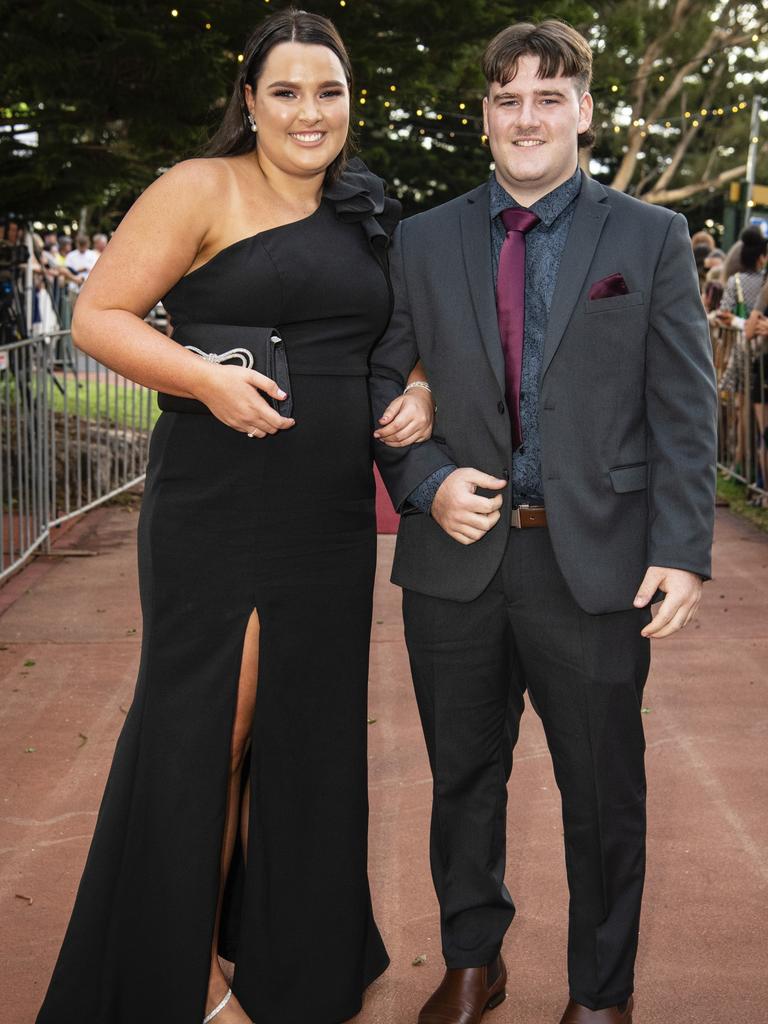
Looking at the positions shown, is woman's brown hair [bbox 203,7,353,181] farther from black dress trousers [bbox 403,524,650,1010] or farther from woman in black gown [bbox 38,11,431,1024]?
black dress trousers [bbox 403,524,650,1010]

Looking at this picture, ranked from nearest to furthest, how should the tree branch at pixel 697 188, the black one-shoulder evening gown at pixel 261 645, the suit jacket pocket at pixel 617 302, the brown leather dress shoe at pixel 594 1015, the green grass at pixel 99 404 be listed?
the suit jacket pocket at pixel 617 302 → the black one-shoulder evening gown at pixel 261 645 → the brown leather dress shoe at pixel 594 1015 → the green grass at pixel 99 404 → the tree branch at pixel 697 188

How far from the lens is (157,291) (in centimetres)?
291

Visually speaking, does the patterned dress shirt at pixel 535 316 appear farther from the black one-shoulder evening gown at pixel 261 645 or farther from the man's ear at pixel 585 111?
the black one-shoulder evening gown at pixel 261 645

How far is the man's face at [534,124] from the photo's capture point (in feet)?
9.78

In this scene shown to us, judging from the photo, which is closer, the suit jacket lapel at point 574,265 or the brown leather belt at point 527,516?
the suit jacket lapel at point 574,265

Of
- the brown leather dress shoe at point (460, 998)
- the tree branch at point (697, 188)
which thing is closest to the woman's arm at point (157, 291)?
the brown leather dress shoe at point (460, 998)

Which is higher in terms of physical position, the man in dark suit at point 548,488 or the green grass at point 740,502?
the man in dark suit at point 548,488

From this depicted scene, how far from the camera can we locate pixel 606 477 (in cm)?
300

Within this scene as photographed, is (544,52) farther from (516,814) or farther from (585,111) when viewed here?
(516,814)

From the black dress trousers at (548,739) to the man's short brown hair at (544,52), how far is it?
1014 millimetres

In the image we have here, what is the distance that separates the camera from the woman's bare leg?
3125 millimetres

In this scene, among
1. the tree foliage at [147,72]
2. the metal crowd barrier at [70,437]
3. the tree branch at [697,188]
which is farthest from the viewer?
the tree branch at [697,188]

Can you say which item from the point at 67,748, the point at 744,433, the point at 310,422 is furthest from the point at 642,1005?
the point at 744,433

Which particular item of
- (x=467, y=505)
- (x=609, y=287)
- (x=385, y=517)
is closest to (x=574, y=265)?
(x=609, y=287)
